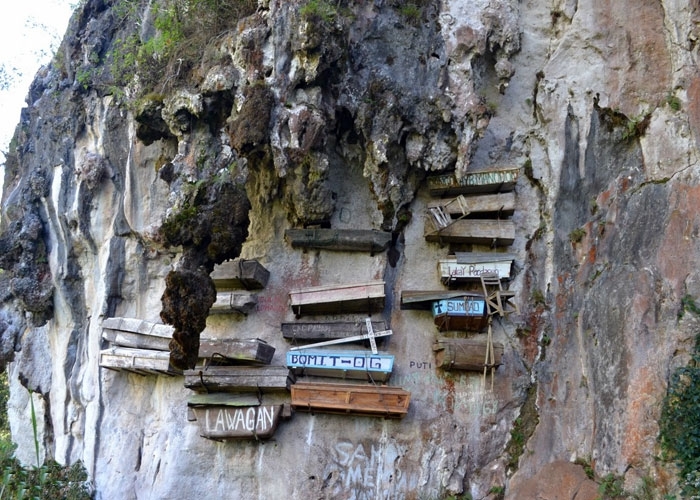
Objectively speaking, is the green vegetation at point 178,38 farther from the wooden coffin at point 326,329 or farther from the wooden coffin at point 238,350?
the wooden coffin at point 326,329

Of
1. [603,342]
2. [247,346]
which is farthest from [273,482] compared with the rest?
[603,342]

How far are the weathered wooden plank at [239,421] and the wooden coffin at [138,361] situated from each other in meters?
1.04

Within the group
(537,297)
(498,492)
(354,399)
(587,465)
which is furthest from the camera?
(537,297)

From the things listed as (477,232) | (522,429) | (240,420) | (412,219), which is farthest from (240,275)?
(522,429)

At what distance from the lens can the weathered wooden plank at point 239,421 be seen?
29.8 ft

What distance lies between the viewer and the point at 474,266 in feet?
31.3

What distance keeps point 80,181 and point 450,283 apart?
21.8 ft

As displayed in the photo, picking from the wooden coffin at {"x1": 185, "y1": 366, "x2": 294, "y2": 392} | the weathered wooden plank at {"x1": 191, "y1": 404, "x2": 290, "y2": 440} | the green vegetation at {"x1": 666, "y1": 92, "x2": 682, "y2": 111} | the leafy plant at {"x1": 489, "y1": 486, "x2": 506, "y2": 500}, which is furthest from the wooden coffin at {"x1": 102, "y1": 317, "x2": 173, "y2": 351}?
the green vegetation at {"x1": 666, "y1": 92, "x2": 682, "y2": 111}

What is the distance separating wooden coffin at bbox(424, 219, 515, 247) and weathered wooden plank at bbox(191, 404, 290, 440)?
11.0 feet

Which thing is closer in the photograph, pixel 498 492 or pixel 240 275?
pixel 498 492

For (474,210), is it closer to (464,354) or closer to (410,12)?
(464,354)

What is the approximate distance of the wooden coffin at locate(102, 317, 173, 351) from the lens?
33.3ft

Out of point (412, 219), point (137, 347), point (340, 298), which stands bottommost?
point (137, 347)

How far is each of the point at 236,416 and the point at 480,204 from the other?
4.61 m
